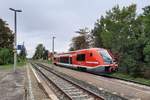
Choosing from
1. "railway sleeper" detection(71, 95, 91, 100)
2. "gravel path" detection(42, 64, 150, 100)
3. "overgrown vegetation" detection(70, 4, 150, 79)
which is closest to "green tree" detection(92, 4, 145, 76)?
"overgrown vegetation" detection(70, 4, 150, 79)

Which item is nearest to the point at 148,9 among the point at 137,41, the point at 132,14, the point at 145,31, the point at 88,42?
the point at 132,14

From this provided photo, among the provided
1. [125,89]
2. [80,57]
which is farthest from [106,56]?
[125,89]

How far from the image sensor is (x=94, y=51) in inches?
1485

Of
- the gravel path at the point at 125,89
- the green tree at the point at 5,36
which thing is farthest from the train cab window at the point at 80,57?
the green tree at the point at 5,36

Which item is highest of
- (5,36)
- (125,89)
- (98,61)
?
(5,36)

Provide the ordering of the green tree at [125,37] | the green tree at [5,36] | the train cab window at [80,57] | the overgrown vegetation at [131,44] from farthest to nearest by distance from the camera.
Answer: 1. the green tree at [5,36]
2. the train cab window at [80,57]
3. the green tree at [125,37]
4. the overgrown vegetation at [131,44]

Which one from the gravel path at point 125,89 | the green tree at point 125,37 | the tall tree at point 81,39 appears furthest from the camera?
the tall tree at point 81,39

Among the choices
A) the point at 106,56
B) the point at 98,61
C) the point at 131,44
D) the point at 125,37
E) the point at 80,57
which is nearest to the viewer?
the point at 98,61

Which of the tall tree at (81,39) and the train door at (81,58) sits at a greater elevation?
the tall tree at (81,39)

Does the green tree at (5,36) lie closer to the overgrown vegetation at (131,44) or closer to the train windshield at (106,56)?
the overgrown vegetation at (131,44)

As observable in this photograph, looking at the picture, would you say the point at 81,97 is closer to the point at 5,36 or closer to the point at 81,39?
the point at 5,36

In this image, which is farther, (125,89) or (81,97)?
(125,89)

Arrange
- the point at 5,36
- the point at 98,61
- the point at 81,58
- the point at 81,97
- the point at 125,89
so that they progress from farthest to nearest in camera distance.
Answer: the point at 5,36 → the point at 81,58 → the point at 98,61 → the point at 125,89 → the point at 81,97

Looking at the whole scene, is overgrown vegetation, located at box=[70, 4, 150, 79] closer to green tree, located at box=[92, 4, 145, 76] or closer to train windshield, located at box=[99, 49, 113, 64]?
green tree, located at box=[92, 4, 145, 76]
